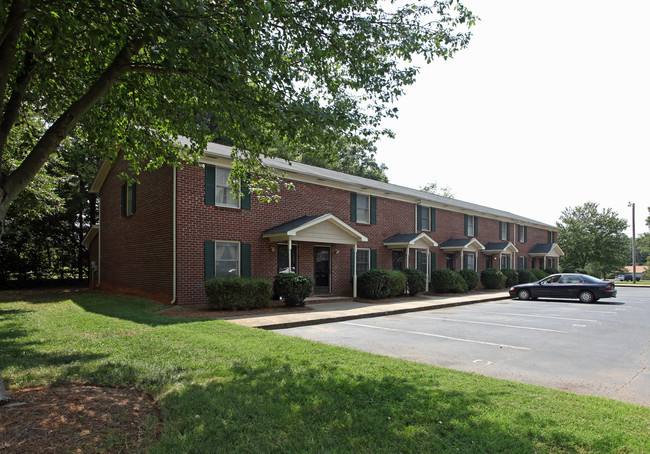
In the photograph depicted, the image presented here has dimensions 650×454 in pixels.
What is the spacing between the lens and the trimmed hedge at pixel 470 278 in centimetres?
2353

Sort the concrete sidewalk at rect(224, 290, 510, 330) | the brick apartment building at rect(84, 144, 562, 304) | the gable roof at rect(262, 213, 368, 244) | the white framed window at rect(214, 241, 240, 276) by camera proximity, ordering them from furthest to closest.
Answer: the gable roof at rect(262, 213, 368, 244), the white framed window at rect(214, 241, 240, 276), the brick apartment building at rect(84, 144, 562, 304), the concrete sidewalk at rect(224, 290, 510, 330)

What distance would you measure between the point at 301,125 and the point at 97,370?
4580 millimetres

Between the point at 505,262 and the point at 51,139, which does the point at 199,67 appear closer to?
the point at 51,139

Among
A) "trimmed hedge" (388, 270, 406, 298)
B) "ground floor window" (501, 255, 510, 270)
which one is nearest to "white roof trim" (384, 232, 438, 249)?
"trimmed hedge" (388, 270, 406, 298)

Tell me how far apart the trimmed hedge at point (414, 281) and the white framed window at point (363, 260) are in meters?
1.77

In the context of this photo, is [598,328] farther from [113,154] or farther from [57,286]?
[57,286]

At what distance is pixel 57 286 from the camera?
2558 cm

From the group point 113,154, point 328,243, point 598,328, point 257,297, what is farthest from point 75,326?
point 598,328

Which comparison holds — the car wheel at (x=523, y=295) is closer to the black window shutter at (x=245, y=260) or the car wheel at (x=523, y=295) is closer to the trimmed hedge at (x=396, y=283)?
the trimmed hedge at (x=396, y=283)

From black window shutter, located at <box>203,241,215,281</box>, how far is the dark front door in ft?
15.7

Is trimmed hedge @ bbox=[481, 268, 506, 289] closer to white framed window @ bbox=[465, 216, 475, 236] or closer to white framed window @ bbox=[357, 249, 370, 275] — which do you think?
white framed window @ bbox=[465, 216, 475, 236]

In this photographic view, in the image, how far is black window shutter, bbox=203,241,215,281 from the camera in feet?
45.2

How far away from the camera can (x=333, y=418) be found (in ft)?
13.0

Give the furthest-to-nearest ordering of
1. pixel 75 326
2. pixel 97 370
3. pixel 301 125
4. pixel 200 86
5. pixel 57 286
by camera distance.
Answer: pixel 57 286, pixel 75 326, pixel 301 125, pixel 200 86, pixel 97 370
